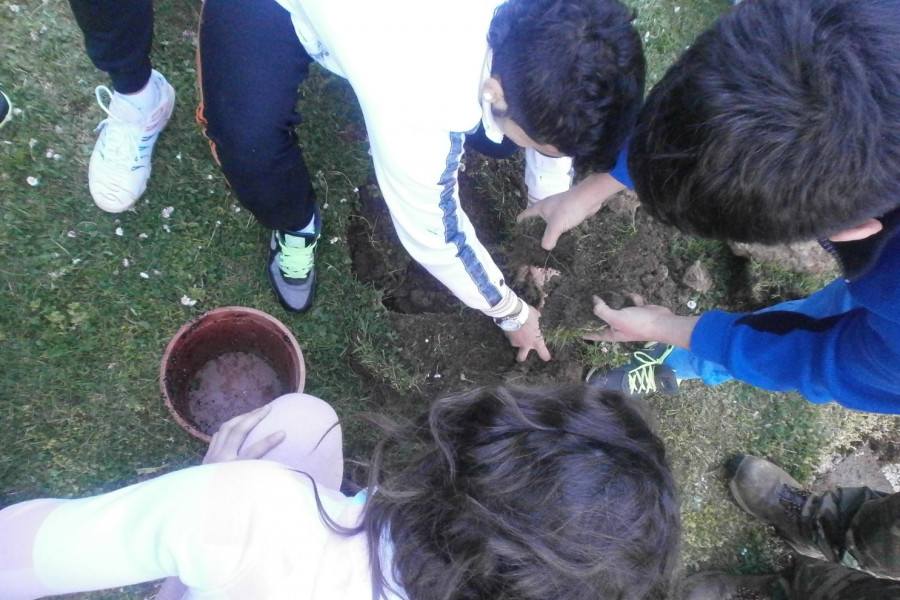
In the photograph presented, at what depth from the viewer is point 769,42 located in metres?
1.03

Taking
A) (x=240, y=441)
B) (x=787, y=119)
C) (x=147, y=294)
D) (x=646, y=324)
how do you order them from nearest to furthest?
(x=787, y=119), (x=240, y=441), (x=646, y=324), (x=147, y=294)

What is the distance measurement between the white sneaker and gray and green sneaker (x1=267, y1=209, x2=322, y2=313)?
588 mm

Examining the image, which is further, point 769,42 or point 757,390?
point 757,390

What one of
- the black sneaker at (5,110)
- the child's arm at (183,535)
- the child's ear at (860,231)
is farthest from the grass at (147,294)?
the child's ear at (860,231)

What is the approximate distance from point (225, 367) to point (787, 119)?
201 centimetres

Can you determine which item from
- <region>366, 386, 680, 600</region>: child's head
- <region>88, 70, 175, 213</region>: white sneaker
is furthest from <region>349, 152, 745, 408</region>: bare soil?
<region>366, 386, 680, 600</region>: child's head

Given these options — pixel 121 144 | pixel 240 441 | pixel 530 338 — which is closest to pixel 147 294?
pixel 121 144

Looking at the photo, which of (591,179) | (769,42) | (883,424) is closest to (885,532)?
(883,424)

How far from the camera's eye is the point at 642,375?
245cm

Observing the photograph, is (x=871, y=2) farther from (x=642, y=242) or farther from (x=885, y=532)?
(x=885, y=532)

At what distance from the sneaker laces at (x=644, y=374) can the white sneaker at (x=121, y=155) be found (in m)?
2.20

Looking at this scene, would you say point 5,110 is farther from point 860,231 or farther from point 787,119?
point 860,231

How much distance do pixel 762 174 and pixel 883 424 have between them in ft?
8.15

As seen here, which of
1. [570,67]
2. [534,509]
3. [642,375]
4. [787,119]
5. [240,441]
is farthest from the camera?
[642,375]
